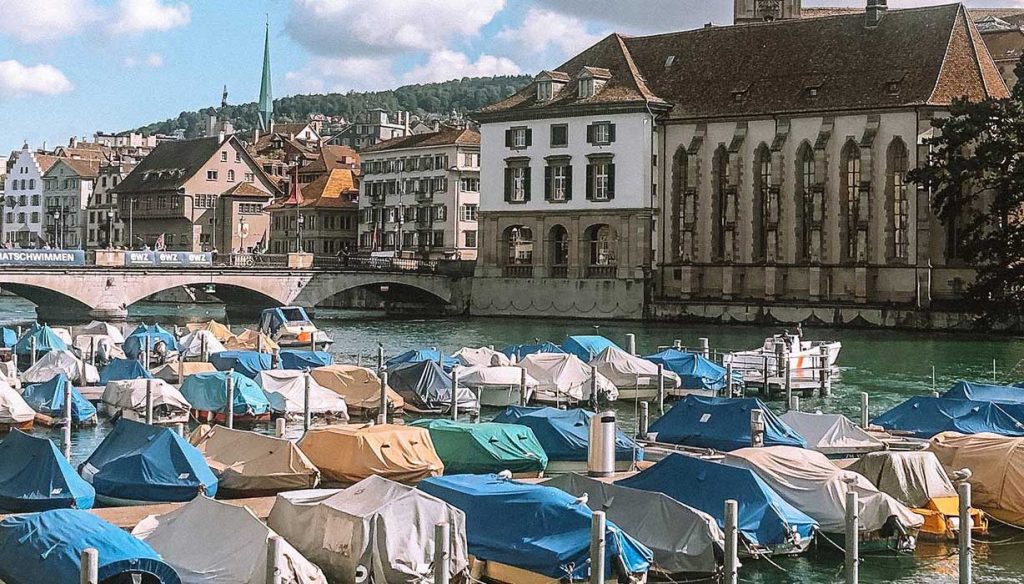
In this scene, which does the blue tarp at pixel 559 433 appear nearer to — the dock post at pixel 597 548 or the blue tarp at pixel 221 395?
the blue tarp at pixel 221 395

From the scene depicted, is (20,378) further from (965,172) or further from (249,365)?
(965,172)

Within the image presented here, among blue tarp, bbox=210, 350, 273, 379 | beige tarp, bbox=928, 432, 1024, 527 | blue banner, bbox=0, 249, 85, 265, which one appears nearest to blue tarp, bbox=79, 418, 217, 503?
beige tarp, bbox=928, 432, 1024, 527

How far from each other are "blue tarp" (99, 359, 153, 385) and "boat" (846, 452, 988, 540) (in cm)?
3055

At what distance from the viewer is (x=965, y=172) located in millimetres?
90250

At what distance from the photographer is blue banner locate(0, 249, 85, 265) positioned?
9000 cm

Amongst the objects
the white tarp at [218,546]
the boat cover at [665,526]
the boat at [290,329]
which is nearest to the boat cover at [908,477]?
the boat cover at [665,526]

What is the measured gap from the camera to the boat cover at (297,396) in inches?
1950

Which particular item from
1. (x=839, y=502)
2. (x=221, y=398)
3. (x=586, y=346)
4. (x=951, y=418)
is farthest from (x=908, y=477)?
(x=586, y=346)

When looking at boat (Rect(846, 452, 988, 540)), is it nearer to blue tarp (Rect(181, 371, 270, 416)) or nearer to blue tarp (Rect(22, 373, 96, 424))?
blue tarp (Rect(181, 371, 270, 416))

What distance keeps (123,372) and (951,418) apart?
29939 mm

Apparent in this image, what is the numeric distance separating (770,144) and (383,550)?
86.4 meters

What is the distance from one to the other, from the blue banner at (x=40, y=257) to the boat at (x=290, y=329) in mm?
15796

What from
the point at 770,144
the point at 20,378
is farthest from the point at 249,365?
the point at 770,144

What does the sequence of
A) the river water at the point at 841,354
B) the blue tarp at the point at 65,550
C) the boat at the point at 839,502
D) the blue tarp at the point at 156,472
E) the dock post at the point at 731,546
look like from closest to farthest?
1. the blue tarp at the point at 65,550
2. the dock post at the point at 731,546
3. the river water at the point at 841,354
4. the boat at the point at 839,502
5. the blue tarp at the point at 156,472
